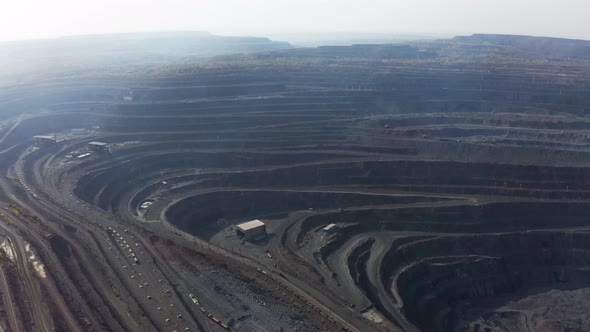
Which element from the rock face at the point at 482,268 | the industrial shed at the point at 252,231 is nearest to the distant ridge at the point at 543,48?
the rock face at the point at 482,268

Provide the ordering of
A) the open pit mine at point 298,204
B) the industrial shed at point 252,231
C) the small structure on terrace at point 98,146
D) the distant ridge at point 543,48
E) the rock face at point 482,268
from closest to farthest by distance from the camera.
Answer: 1. the open pit mine at point 298,204
2. the rock face at point 482,268
3. the industrial shed at point 252,231
4. the small structure on terrace at point 98,146
5. the distant ridge at point 543,48

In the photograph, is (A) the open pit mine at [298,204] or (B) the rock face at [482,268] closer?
(A) the open pit mine at [298,204]

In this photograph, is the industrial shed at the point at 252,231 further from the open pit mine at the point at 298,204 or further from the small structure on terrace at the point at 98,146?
the small structure on terrace at the point at 98,146

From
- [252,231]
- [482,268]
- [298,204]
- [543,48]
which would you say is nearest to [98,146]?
[252,231]

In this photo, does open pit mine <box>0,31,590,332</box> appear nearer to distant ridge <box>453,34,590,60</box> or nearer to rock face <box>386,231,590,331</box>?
rock face <box>386,231,590,331</box>

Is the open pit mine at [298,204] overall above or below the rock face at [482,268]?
above

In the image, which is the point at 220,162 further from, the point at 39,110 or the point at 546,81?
the point at 546,81

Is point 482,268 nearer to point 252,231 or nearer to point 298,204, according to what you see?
point 298,204
